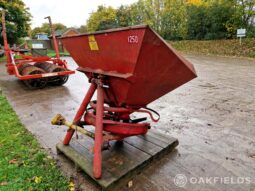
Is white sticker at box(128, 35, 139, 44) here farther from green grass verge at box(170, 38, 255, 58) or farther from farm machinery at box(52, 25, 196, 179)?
green grass verge at box(170, 38, 255, 58)

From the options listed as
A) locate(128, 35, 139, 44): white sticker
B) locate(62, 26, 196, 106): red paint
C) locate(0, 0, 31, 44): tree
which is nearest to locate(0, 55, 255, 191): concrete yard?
locate(62, 26, 196, 106): red paint

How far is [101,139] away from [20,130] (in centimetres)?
185

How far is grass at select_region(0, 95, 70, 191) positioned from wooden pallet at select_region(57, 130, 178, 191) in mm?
233

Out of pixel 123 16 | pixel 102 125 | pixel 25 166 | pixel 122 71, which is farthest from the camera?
pixel 123 16

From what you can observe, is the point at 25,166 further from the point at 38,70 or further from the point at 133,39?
the point at 38,70

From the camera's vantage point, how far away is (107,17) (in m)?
28.2

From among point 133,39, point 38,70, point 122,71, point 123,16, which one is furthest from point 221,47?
point 123,16

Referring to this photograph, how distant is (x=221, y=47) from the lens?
14344 millimetres

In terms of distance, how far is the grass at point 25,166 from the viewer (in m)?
1.99

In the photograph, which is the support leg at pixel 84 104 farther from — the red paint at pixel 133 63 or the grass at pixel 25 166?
the grass at pixel 25 166

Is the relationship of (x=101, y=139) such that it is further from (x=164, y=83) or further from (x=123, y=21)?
(x=123, y=21)

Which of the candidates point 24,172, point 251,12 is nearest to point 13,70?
point 24,172

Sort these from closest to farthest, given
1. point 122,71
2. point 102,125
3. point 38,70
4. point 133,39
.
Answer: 1. point 133,39
2. point 122,71
3. point 102,125
4. point 38,70

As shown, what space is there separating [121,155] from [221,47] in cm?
1426
